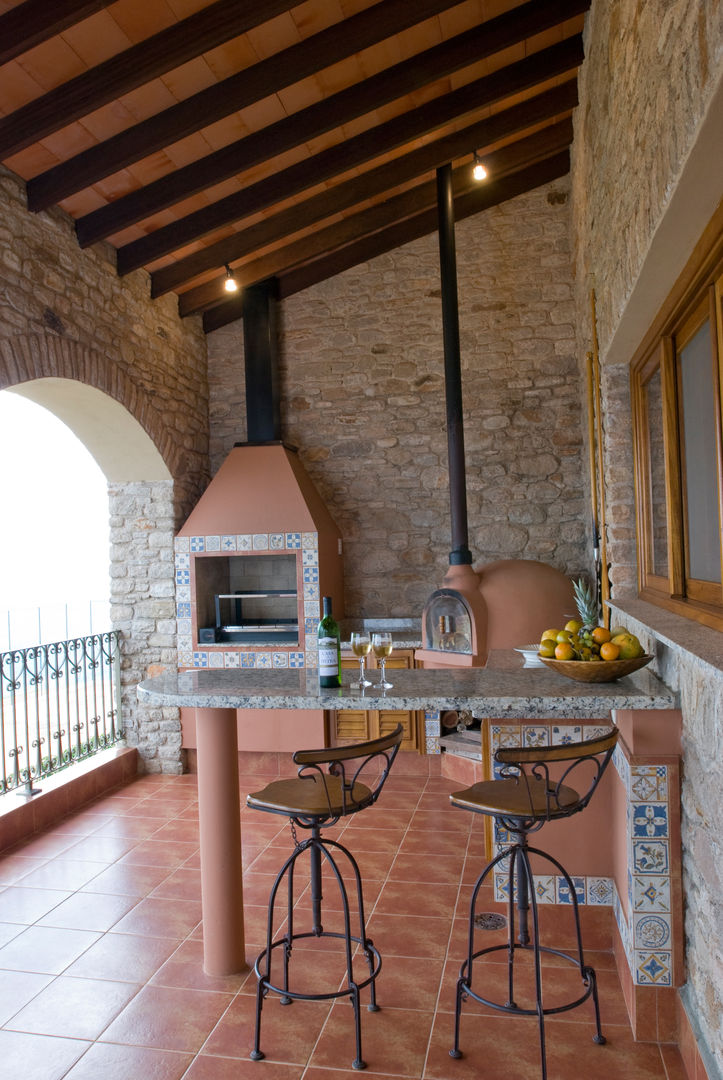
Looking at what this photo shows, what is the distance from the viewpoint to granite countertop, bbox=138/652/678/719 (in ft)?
7.70

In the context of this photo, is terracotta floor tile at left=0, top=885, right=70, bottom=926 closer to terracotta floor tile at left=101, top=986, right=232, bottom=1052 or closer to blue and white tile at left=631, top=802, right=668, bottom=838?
terracotta floor tile at left=101, top=986, right=232, bottom=1052

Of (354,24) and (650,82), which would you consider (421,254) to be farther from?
(650,82)

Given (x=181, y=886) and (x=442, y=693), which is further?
(x=181, y=886)

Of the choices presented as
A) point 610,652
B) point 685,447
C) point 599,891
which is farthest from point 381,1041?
point 685,447

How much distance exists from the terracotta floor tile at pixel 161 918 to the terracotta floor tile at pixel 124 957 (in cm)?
6

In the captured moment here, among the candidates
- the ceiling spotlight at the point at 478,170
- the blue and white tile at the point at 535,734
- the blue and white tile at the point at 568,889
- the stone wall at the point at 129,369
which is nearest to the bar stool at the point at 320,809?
the blue and white tile at the point at 535,734

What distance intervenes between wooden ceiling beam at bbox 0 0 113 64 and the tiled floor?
3.58 metres

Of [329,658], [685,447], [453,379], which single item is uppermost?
[453,379]

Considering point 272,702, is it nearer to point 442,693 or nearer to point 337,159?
point 442,693

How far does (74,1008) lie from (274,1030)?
0.75 metres

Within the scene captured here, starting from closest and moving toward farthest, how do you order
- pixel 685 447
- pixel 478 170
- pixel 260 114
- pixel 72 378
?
1. pixel 685 447
2. pixel 260 114
3. pixel 72 378
4. pixel 478 170

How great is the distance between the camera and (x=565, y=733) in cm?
296

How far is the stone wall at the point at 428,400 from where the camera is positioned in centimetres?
604

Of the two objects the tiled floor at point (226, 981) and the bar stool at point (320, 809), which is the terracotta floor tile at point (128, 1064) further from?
the bar stool at point (320, 809)
